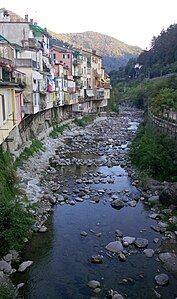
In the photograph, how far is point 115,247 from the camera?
39.4ft


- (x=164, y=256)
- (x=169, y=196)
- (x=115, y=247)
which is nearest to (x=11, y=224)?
(x=115, y=247)

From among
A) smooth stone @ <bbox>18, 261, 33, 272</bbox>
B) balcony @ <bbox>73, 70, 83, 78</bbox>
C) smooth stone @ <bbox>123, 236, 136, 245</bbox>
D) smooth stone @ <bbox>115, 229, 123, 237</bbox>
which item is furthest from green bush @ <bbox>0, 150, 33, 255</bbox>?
balcony @ <bbox>73, 70, 83, 78</bbox>

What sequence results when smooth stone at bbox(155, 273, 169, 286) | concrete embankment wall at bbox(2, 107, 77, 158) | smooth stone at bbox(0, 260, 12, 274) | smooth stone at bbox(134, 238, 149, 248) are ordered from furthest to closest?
concrete embankment wall at bbox(2, 107, 77, 158), smooth stone at bbox(134, 238, 149, 248), smooth stone at bbox(0, 260, 12, 274), smooth stone at bbox(155, 273, 169, 286)

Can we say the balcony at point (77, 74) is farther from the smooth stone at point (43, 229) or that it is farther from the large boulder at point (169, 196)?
the smooth stone at point (43, 229)

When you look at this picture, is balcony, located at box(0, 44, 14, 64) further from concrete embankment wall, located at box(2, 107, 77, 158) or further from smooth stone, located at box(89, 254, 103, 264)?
smooth stone, located at box(89, 254, 103, 264)

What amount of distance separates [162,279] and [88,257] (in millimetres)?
2737

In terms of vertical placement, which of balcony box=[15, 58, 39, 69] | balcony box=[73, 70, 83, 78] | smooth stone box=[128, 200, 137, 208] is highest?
balcony box=[73, 70, 83, 78]

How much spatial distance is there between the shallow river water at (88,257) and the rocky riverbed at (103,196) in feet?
0.20

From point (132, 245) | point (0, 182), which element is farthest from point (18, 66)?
point (132, 245)

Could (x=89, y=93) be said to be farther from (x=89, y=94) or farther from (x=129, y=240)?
(x=129, y=240)

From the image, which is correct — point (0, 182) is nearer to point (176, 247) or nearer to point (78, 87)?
point (176, 247)

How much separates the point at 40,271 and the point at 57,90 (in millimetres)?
29890

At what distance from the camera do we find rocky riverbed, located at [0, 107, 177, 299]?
10.7 meters

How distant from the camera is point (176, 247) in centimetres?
1211
